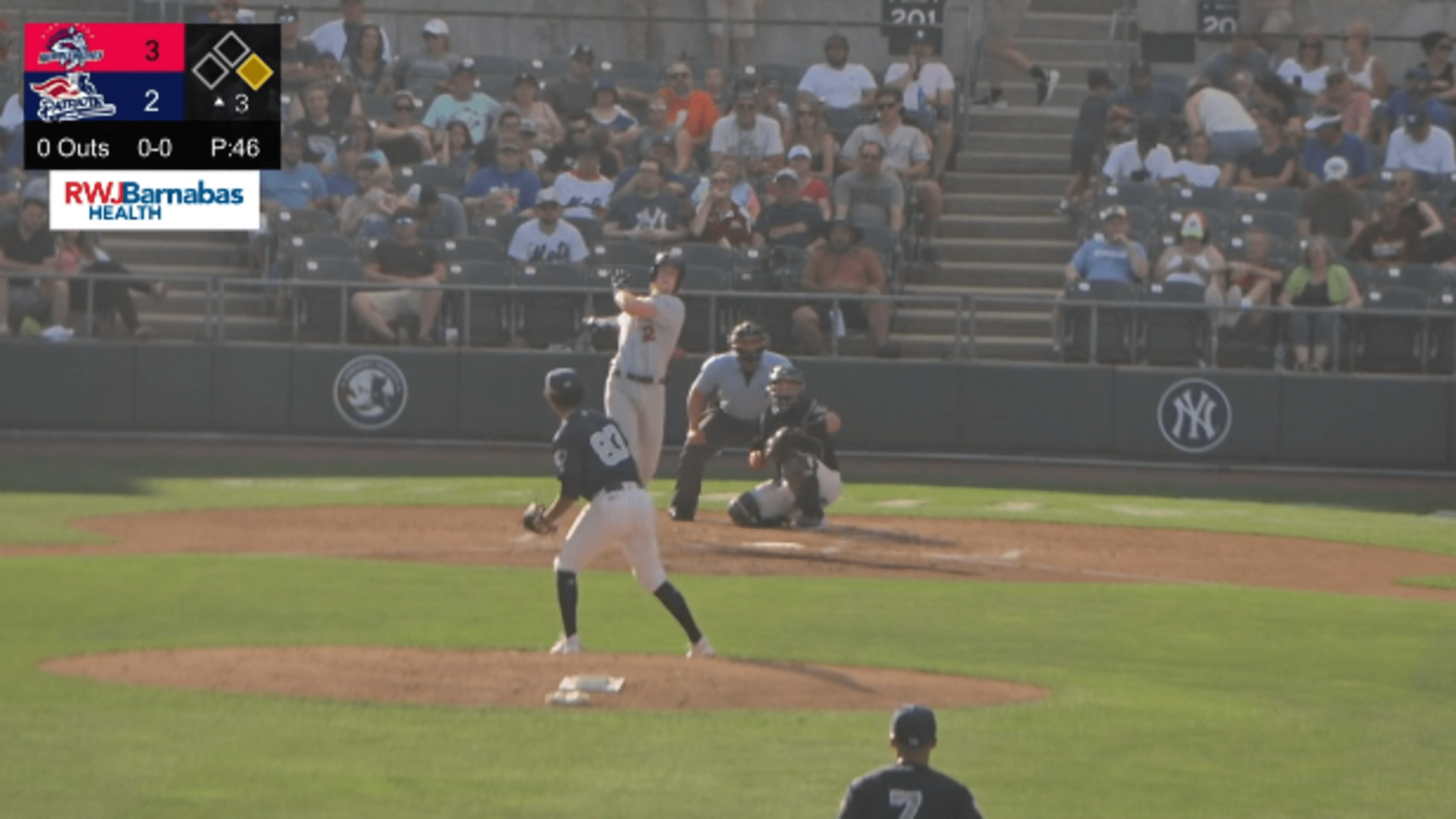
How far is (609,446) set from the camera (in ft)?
39.3

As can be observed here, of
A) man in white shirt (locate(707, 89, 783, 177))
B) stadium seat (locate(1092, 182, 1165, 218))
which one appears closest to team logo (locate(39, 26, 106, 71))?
man in white shirt (locate(707, 89, 783, 177))

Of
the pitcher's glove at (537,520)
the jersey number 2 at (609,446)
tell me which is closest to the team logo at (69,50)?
the pitcher's glove at (537,520)

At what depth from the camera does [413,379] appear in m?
23.5

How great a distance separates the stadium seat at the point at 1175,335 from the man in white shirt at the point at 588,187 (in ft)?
20.1

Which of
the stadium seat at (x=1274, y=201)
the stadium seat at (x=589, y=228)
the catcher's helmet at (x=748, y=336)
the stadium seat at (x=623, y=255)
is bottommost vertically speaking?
the catcher's helmet at (x=748, y=336)

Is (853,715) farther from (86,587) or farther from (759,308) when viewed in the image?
(759,308)

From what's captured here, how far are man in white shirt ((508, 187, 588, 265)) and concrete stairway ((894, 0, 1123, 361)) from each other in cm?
350

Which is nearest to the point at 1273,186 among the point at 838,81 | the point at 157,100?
the point at 838,81

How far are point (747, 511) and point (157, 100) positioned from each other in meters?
11.4

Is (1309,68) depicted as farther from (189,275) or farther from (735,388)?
(189,275)

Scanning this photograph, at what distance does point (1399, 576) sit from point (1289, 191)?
28.9ft

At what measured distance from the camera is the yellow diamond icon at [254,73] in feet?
88.1

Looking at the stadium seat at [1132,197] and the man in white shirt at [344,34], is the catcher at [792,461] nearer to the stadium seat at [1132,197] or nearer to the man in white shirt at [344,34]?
the stadium seat at [1132,197]

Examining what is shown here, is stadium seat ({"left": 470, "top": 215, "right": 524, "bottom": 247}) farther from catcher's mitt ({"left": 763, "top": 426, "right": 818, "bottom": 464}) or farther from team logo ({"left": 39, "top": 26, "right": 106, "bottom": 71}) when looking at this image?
catcher's mitt ({"left": 763, "top": 426, "right": 818, "bottom": 464})
